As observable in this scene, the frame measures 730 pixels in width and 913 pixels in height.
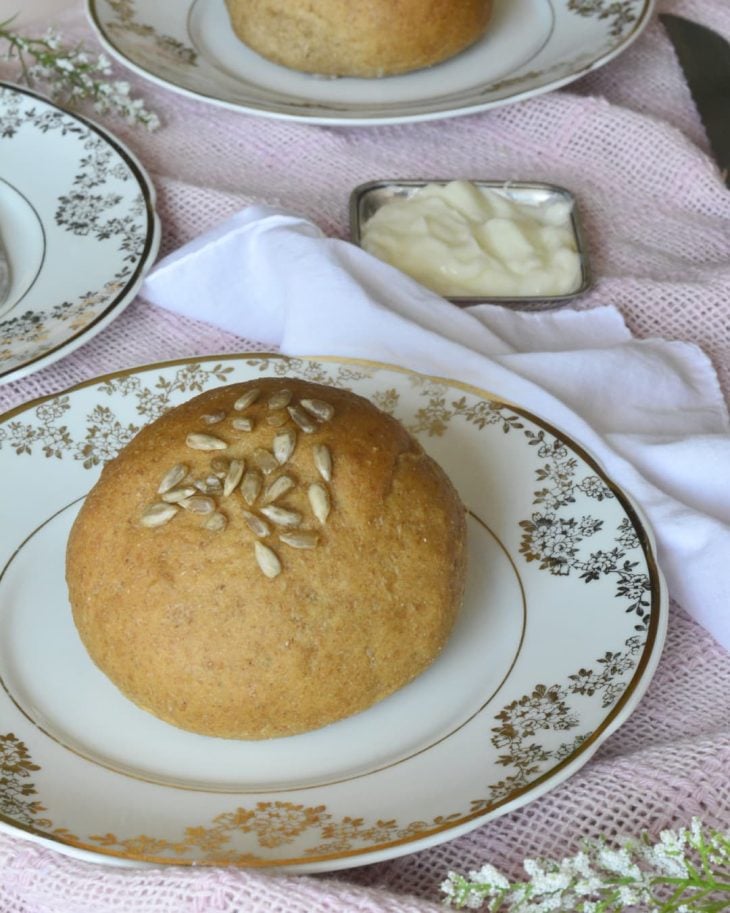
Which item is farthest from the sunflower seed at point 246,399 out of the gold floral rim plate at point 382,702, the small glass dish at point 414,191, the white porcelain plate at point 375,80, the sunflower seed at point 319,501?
the white porcelain plate at point 375,80

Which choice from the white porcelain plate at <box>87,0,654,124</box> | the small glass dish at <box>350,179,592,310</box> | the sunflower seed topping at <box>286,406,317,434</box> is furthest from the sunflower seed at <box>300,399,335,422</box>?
the white porcelain plate at <box>87,0,654,124</box>

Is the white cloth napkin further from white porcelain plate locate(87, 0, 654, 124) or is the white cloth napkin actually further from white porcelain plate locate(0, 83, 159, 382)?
white porcelain plate locate(87, 0, 654, 124)

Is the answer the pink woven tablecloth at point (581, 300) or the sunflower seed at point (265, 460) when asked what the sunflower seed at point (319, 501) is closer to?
the sunflower seed at point (265, 460)

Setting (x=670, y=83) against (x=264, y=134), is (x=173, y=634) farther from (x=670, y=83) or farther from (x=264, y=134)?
(x=670, y=83)

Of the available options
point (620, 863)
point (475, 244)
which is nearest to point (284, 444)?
point (620, 863)

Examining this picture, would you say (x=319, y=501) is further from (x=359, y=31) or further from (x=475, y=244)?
(x=359, y=31)

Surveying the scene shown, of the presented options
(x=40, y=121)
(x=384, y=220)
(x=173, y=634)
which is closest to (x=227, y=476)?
(x=173, y=634)
